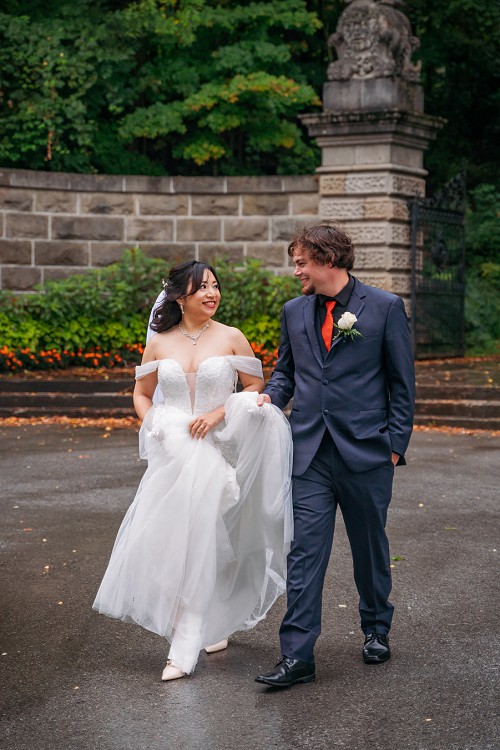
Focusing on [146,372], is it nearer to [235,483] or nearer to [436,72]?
[235,483]

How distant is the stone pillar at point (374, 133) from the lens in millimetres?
16688

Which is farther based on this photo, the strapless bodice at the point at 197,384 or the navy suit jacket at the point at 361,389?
the strapless bodice at the point at 197,384

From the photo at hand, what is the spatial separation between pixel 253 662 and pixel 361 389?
53.6 inches

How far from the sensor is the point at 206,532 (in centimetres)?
546

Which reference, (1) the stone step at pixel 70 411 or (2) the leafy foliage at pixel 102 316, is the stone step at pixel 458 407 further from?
(1) the stone step at pixel 70 411

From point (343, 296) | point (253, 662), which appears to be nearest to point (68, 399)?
point (253, 662)

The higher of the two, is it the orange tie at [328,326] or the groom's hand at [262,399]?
the orange tie at [328,326]

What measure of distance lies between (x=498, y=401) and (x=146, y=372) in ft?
28.7

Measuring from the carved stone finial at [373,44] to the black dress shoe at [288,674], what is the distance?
12.9 meters

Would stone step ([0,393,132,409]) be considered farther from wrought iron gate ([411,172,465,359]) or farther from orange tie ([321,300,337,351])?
orange tie ([321,300,337,351])

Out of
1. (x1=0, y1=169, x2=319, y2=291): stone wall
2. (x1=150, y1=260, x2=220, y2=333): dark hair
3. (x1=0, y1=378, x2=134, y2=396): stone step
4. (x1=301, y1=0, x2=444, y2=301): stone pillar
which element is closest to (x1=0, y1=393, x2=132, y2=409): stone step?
(x1=0, y1=378, x2=134, y2=396): stone step

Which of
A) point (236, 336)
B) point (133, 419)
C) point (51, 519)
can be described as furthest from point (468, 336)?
point (236, 336)

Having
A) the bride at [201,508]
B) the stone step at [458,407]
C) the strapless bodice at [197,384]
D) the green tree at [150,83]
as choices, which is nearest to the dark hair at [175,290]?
the bride at [201,508]

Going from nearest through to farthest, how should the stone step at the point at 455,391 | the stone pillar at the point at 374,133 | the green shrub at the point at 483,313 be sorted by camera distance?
1. the stone step at the point at 455,391
2. the stone pillar at the point at 374,133
3. the green shrub at the point at 483,313
